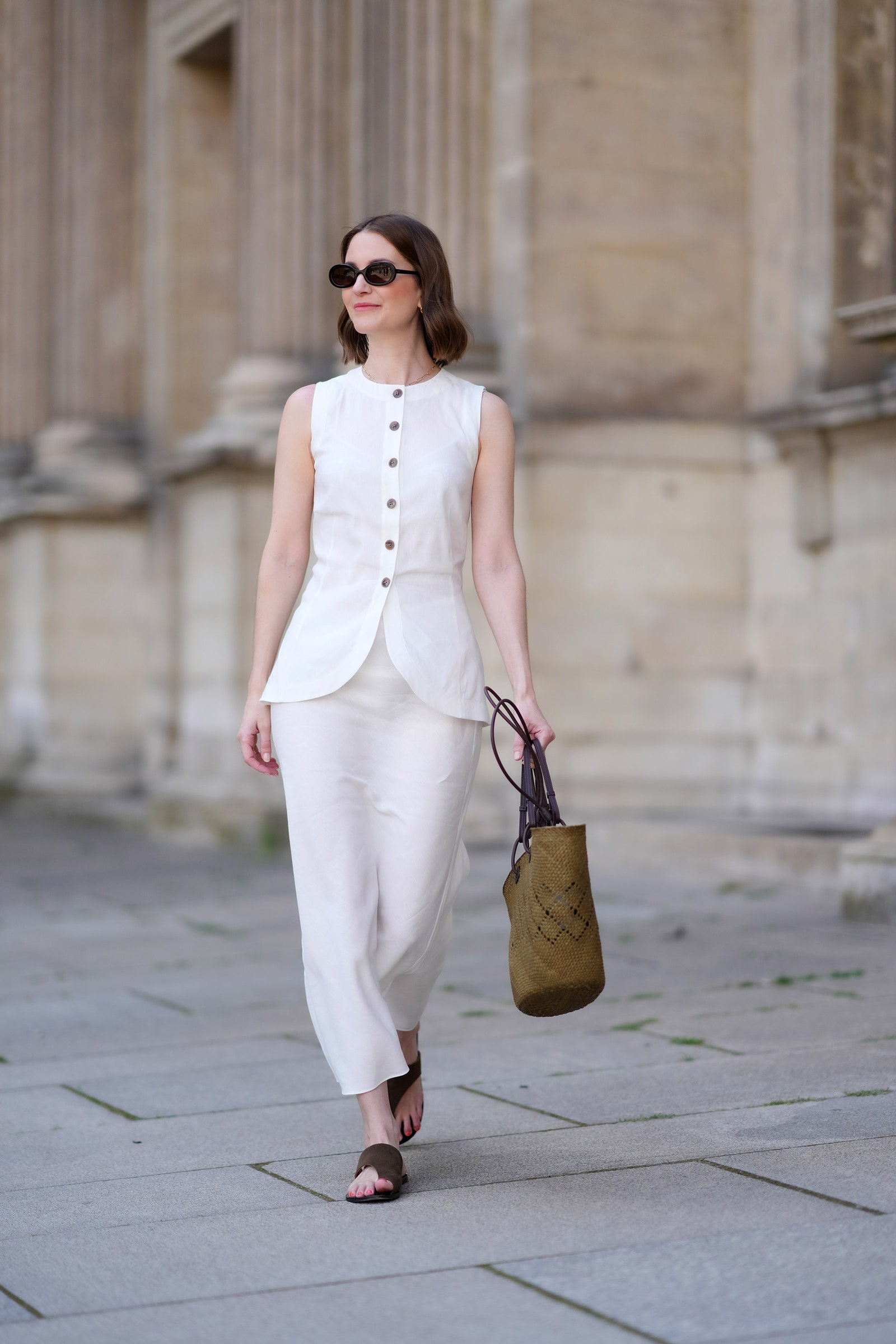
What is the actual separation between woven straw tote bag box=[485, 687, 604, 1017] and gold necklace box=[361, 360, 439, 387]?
0.78 meters

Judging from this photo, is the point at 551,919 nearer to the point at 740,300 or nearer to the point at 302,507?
the point at 302,507

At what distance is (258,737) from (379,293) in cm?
Result: 94

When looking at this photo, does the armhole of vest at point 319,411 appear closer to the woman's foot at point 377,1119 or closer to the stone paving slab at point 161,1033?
the woman's foot at point 377,1119

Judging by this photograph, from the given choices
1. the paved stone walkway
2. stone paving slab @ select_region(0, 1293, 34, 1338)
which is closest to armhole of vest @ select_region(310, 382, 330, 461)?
the paved stone walkway

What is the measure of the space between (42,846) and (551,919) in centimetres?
976

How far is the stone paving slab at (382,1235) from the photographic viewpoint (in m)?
3.09

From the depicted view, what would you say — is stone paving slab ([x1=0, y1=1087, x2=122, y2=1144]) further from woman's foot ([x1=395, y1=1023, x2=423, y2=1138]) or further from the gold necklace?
the gold necklace

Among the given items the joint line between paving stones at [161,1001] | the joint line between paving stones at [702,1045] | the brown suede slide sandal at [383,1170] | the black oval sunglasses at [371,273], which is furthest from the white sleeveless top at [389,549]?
the joint line between paving stones at [161,1001]

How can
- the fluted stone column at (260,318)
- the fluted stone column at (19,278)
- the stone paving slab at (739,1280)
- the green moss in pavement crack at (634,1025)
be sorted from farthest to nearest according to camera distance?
1. the fluted stone column at (19,278)
2. the fluted stone column at (260,318)
3. the green moss in pavement crack at (634,1025)
4. the stone paving slab at (739,1280)

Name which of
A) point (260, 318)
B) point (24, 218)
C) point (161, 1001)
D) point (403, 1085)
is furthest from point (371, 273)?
point (24, 218)

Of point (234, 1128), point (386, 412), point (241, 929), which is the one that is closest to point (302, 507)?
point (386, 412)

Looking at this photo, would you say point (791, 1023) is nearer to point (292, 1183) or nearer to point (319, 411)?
point (292, 1183)

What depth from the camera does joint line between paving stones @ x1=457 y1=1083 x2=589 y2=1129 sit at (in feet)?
13.8

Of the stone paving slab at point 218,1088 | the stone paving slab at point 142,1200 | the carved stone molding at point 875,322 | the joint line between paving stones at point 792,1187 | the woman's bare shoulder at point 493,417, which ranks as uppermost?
the carved stone molding at point 875,322
